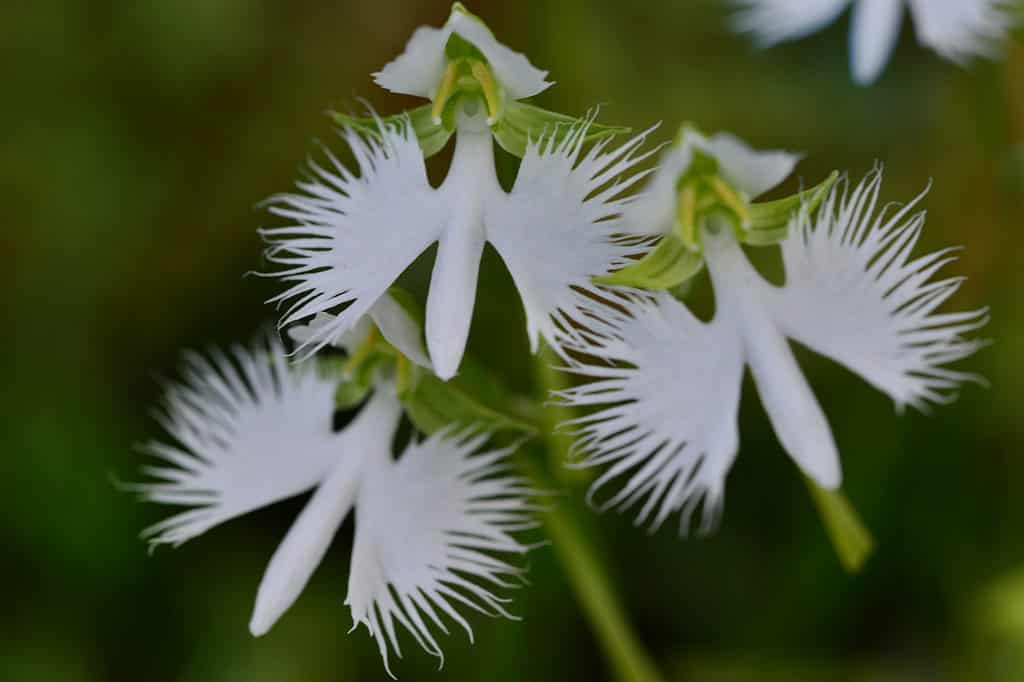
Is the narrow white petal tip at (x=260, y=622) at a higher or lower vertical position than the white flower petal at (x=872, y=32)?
lower

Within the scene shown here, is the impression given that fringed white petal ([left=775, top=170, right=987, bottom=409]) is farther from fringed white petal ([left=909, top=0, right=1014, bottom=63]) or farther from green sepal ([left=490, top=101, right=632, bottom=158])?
fringed white petal ([left=909, top=0, right=1014, bottom=63])

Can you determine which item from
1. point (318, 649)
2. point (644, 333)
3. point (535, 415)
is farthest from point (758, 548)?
point (644, 333)

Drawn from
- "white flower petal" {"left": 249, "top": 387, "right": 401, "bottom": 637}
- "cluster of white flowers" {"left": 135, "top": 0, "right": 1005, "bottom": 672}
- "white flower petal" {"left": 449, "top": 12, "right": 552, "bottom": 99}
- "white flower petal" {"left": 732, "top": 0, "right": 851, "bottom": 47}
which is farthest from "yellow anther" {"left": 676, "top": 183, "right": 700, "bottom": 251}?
"white flower petal" {"left": 732, "top": 0, "right": 851, "bottom": 47}

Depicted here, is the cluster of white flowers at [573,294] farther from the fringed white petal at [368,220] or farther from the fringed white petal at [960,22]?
the fringed white petal at [960,22]

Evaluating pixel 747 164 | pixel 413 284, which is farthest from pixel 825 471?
pixel 413 284

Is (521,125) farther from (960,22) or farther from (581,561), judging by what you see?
(960,22)

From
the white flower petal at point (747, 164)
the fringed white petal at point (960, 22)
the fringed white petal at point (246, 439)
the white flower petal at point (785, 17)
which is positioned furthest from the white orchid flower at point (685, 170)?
the white flower petal at point (785, 17)
